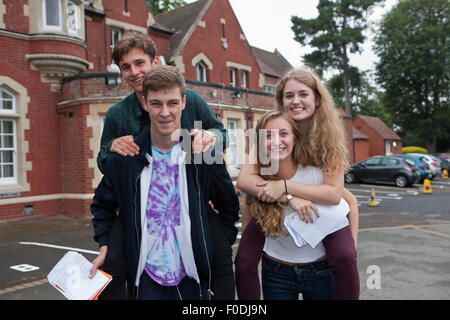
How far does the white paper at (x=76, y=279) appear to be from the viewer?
74.3 inches

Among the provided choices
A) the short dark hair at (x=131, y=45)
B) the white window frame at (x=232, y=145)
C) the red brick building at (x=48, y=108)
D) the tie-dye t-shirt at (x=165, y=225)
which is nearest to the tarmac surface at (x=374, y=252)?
the red brick building at (x=48, y=108)

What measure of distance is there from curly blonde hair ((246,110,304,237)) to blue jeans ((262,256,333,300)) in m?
0.23

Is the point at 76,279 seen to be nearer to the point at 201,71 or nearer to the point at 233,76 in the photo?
the point at 201,71

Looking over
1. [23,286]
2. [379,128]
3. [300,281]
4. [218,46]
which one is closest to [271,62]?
[218,46]

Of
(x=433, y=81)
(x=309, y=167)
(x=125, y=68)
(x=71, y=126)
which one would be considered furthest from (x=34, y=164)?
(x=433, y=81)

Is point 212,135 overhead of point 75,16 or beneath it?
beneath

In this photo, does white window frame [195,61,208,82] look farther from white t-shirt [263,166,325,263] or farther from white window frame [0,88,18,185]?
white t-shirt [263,166,325,263]

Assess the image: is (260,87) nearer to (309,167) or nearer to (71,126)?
(71,126)

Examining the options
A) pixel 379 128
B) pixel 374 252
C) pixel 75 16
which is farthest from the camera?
pixel 379 128

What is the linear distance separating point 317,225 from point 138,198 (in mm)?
1047

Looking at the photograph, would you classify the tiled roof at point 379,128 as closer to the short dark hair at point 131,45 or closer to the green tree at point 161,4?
the green tree at point 161,4

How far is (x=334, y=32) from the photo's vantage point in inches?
1320

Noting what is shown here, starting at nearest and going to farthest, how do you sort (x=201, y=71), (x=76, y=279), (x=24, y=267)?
(x=76, y=279) → (x=24, y=267) → (x=201, y=71)

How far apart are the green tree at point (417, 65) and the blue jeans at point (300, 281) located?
1615 inches
